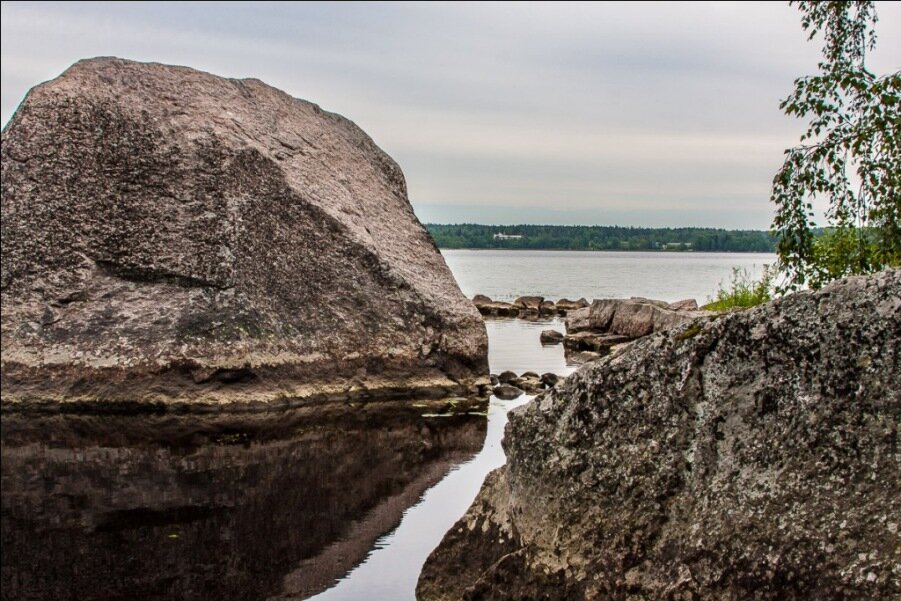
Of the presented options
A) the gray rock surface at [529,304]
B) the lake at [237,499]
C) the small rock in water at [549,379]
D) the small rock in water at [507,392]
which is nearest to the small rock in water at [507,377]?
the small rock in water at [507,392]

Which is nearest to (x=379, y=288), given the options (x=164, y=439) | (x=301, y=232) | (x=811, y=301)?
(x=301, y=232)

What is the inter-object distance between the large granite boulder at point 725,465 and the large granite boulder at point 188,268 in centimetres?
1008

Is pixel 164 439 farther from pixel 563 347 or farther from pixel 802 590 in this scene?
pixel 563 347

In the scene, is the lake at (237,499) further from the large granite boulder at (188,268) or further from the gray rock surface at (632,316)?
the gray rock surface at (632,316)

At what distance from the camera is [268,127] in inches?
767

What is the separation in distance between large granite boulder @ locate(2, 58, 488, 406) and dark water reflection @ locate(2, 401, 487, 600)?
1.07 m

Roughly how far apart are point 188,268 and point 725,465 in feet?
39.6

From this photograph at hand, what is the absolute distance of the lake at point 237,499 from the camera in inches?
316

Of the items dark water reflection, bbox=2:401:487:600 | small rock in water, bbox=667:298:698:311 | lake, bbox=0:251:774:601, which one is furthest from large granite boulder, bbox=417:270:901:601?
small rock in water, bbox=667:298:698:311

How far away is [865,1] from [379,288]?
9.32m

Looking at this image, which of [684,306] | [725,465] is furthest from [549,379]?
[725,465]

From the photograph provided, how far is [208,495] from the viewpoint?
419 inches

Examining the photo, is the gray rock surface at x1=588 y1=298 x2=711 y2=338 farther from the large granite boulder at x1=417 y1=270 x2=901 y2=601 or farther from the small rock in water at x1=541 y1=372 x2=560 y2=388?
the large granite boulder at x1=417 y1=270 x2=901 y2=601

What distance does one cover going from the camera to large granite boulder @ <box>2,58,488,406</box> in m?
15.8
